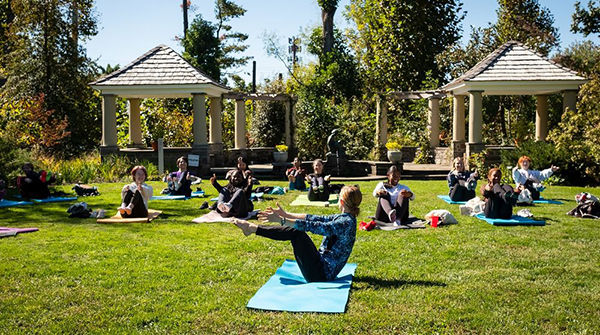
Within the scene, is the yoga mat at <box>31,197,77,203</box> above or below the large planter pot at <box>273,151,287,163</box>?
below

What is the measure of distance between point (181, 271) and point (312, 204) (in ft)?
21.4

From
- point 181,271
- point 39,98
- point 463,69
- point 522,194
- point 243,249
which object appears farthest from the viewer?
point 463,69

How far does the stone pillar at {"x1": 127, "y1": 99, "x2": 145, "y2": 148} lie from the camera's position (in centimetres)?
2497

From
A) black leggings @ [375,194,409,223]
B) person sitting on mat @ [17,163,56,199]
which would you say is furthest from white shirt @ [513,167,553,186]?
person sitting on mat @ [17,163,56,199]

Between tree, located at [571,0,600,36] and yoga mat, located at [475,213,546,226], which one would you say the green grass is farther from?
tree, located at [571,0,600,36]

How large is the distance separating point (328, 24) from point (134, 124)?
15.6m

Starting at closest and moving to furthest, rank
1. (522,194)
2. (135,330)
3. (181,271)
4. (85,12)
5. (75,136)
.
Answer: (135,330) < (181,271) < (522,194) < (75,136) < (85,12)

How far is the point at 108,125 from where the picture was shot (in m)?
21.8

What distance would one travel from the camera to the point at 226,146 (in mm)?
25844

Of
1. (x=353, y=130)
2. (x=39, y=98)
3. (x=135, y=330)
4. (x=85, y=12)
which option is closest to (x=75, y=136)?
(x=39, y=98)

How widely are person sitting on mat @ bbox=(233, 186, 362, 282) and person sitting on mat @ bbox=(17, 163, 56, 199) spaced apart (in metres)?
9.75

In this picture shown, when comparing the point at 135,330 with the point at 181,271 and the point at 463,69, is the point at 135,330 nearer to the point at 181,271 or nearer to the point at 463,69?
the point at 181,271

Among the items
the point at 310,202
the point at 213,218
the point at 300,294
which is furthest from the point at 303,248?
the point at 310,202

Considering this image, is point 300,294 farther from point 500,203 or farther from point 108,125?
point 108,125
